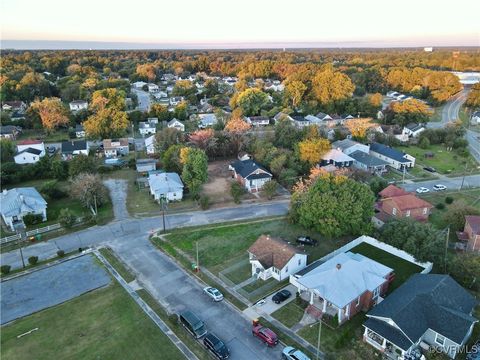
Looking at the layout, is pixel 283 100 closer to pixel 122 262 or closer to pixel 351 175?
pixel 351 175

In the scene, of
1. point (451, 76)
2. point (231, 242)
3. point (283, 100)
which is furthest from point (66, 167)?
point (451, 76)

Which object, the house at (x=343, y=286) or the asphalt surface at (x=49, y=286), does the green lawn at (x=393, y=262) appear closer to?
the house at (x=343, y=286)

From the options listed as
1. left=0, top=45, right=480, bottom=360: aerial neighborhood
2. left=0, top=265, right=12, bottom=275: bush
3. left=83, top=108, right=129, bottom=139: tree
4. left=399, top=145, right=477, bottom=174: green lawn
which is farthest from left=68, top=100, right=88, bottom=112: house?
left=399, top=145, right=477, bottom=174: green lawn

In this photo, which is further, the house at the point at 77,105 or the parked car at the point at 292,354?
the house at the point at 77,105

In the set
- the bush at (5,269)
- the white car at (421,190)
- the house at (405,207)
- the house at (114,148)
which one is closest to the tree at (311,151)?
the house at (405,207)

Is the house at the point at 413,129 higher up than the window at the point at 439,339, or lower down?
higher up

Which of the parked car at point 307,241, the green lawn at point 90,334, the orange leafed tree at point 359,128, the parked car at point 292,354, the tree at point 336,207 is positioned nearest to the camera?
the parked car at point 292,354

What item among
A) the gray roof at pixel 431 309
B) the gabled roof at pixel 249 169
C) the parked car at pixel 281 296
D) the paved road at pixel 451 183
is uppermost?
the gabled roof at pixel 249 169
